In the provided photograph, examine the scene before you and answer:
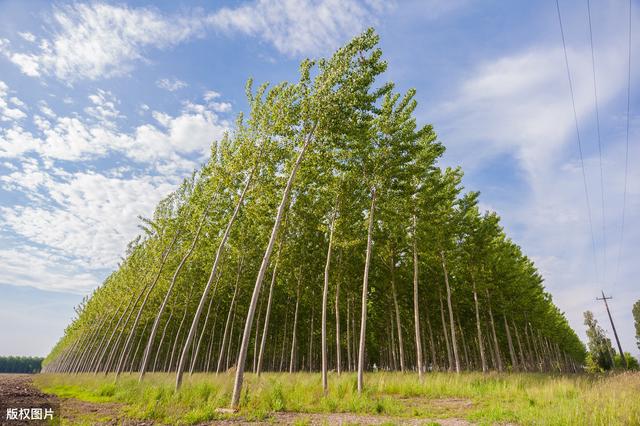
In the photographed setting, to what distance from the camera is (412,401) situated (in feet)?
42.1

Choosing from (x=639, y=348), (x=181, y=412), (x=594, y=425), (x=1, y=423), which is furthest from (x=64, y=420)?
(x=639, y=348)

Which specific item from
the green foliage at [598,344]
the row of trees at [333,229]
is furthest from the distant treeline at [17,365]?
the green foliage at [598,344]

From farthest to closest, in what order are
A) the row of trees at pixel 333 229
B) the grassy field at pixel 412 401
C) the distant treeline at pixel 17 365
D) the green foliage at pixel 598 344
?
1. the distant treeline at pixel 17 365
2. the green foliage at pixel 598 344
3. the row of trees at pixel 333 229
4. the grassy field at pixel 412 401

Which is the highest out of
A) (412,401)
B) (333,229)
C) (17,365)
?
(333,229)

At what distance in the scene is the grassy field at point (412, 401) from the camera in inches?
313

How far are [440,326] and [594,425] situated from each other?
121 ft

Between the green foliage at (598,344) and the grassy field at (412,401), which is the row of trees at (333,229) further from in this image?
the green foliage at (598,344)

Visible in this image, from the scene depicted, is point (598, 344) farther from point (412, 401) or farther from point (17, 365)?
point (17, 365)

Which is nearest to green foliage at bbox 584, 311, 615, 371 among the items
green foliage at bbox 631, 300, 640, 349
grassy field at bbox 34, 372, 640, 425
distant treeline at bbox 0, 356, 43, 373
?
green foliage at bbox 631, 300, 640, 349

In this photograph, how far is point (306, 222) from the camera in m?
21.9

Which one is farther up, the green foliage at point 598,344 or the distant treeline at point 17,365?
the green foliage at point 598,344

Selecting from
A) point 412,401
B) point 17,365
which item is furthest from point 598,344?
point 17,365

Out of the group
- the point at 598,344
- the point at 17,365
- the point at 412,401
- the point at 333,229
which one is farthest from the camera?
the point at 17,365

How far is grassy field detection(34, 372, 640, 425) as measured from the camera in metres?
7.95
